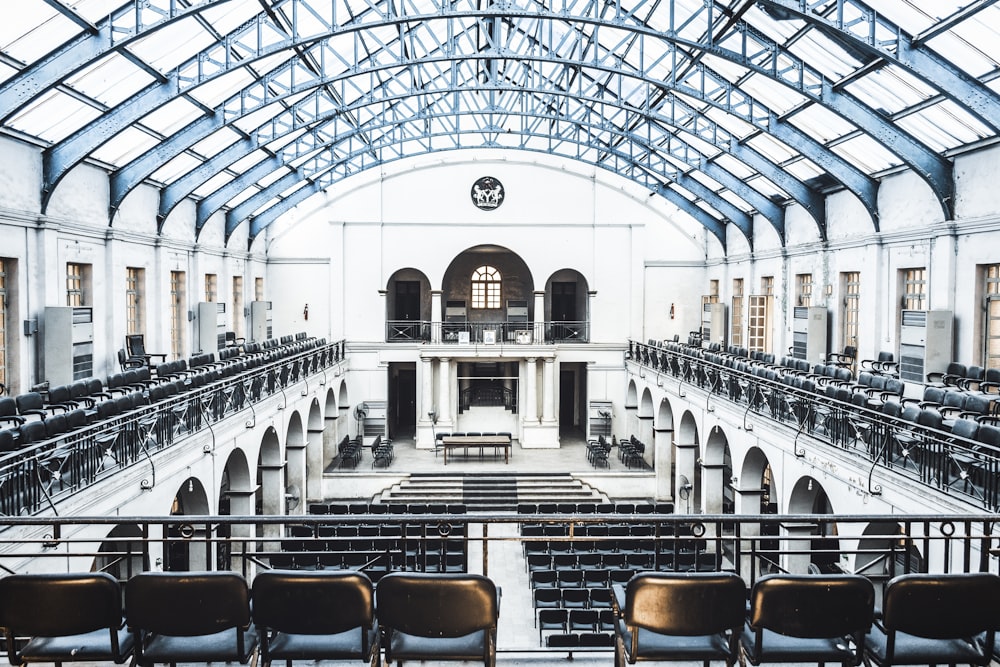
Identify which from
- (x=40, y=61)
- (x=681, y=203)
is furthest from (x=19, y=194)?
(x=681, y=203)

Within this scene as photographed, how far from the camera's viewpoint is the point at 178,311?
78.9 ft

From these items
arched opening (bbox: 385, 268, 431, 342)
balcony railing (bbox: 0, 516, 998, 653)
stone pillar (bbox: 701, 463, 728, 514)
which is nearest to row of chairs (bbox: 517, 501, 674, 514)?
balcony railing (bbox: 0, 516, 998, 653)

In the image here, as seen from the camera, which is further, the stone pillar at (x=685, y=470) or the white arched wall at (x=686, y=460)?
the stone pillar at (x=685, y=470)

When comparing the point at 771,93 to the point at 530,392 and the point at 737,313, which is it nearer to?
the point at 737,313

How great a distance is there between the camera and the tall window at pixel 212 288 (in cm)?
2709

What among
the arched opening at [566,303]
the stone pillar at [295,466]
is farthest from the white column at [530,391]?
the stone pillar at [295,466]

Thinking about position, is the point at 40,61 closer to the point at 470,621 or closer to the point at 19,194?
the point at 19,194

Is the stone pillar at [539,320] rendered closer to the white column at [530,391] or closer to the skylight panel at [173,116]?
the white column at [530,391]

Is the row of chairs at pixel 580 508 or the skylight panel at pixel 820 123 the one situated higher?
the skylight panel at pixel 820 123

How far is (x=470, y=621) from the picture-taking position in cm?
396

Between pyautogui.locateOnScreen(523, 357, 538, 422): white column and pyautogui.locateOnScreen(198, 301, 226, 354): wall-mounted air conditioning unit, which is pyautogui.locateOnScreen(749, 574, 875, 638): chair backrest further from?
pyautogui.locateOnScreen(523, 357, 538, 422): white column

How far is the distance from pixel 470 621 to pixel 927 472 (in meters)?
8.48

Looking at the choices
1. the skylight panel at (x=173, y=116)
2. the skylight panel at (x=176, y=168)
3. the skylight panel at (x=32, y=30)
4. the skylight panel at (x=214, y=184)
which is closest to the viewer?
the skylight panel at (x=32, y=30)

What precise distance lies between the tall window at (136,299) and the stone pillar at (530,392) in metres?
14.0
